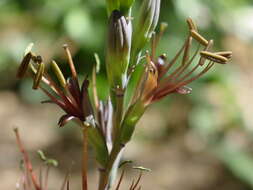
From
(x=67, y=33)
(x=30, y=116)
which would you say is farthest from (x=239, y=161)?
(x=30, y=116)

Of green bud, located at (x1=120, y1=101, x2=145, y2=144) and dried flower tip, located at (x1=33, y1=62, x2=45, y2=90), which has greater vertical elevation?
dried flower tip, located at (x1=33, y1=62, x2=45, y2=90)

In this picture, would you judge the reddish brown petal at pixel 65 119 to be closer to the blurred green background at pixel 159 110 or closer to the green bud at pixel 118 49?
the green bud at pixel 118 49

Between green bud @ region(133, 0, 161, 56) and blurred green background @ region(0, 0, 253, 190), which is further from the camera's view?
blurred green background @ region(0, 0, 253, 190)

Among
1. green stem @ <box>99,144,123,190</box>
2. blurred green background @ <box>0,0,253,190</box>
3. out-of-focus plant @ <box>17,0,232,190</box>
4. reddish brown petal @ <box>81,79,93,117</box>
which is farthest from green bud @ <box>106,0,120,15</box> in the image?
blurred green background @ <box>0,0,253,190</box>

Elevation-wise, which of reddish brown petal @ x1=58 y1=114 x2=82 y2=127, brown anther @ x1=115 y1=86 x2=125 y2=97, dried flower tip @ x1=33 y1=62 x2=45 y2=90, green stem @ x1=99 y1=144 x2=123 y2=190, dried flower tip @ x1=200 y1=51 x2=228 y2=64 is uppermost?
dried flower tip @ x1=200 y1=51 x2=228 y2=64

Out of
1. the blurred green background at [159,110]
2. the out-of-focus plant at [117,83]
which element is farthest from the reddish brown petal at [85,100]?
the blurred green background at [159,110]

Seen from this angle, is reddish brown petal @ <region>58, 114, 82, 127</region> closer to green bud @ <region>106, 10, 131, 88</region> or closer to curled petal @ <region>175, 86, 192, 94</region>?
green bud @ <region>106, 10, 131, 88</region>
